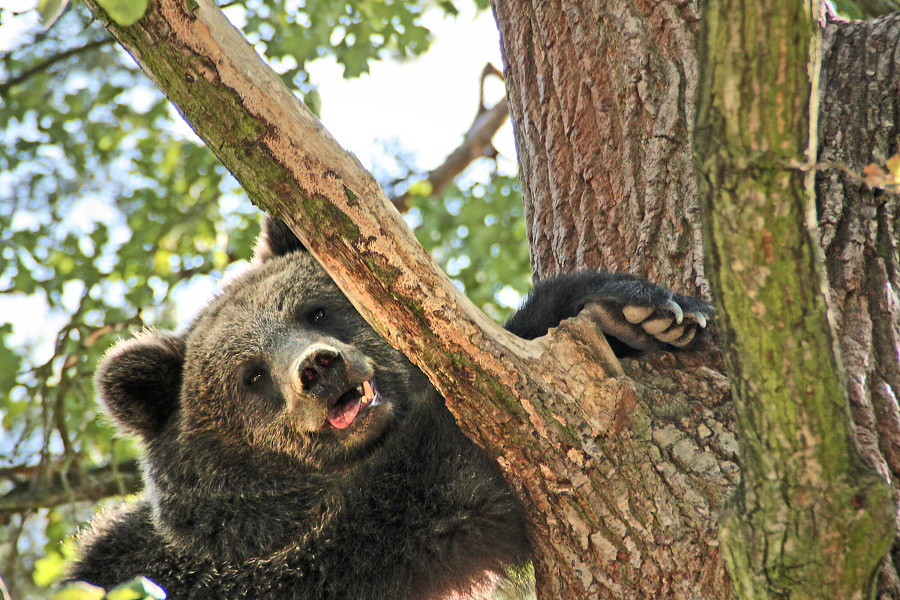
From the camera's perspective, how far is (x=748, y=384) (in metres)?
1.49

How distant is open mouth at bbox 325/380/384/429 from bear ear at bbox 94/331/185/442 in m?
1.10

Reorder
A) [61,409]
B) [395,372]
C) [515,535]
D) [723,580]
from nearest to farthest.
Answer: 1. [723,580]
2. [515,535]
3. [395,372]
4. [61,409]

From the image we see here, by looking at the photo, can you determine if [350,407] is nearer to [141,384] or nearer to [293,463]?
[293,463]

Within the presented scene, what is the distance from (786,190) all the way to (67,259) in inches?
250

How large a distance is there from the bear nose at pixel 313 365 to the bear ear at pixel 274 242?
3.97 feet

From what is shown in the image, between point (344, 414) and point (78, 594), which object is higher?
point (78, 594)

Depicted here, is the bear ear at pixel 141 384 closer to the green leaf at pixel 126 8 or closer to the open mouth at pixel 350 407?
the open mouth at pixel 350 407

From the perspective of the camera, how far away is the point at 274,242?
13.4 ft

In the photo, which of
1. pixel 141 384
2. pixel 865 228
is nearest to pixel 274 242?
pixel 141 384

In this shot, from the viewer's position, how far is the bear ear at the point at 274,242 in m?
4.01

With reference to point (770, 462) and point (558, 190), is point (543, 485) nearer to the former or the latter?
point (770, 462)

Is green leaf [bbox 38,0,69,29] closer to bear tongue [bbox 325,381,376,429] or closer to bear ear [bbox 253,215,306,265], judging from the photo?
bear tongue [bbox 325,381,376,429]

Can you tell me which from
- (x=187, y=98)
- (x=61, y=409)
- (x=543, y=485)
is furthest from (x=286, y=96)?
(x=61, y=409)

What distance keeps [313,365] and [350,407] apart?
35 centimetres
